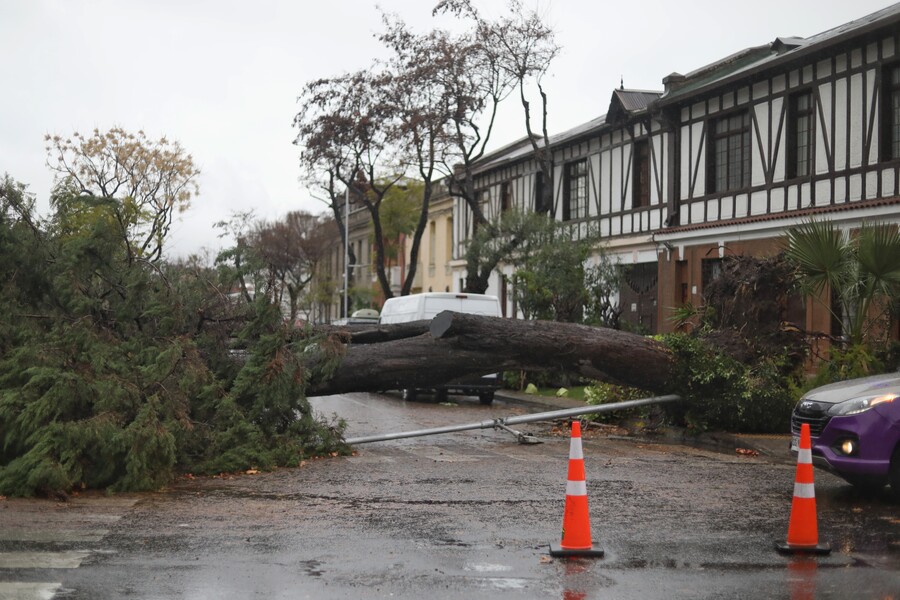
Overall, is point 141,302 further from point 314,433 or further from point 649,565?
point 649,565

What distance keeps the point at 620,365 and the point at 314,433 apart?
440 centimetres

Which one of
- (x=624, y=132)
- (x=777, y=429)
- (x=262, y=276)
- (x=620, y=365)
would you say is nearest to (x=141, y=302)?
(x=262, y=276)

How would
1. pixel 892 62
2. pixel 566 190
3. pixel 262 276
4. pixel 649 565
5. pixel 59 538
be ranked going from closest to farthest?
pixel 649 565, pixel 59 538, pixel 262 276, pixel 892 62, pixel 566 190

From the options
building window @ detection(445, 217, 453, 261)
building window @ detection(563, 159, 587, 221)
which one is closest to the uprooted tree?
building window @ detection(563, 159, 587, 221)

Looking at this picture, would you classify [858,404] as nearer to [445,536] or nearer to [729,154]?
[445,536]

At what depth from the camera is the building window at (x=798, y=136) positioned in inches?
931

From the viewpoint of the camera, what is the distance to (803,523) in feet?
23.7

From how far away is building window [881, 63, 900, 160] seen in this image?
68.4 feet

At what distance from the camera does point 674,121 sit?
2858 cm

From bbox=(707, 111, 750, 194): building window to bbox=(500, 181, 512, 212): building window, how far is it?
47.2ft

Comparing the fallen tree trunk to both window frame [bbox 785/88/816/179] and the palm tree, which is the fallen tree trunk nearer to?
the palm tree

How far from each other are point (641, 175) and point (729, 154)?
15.4 ft

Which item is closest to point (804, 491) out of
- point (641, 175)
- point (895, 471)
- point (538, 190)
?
point (895, 471)

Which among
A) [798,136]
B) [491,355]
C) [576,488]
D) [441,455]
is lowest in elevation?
[441,455]
